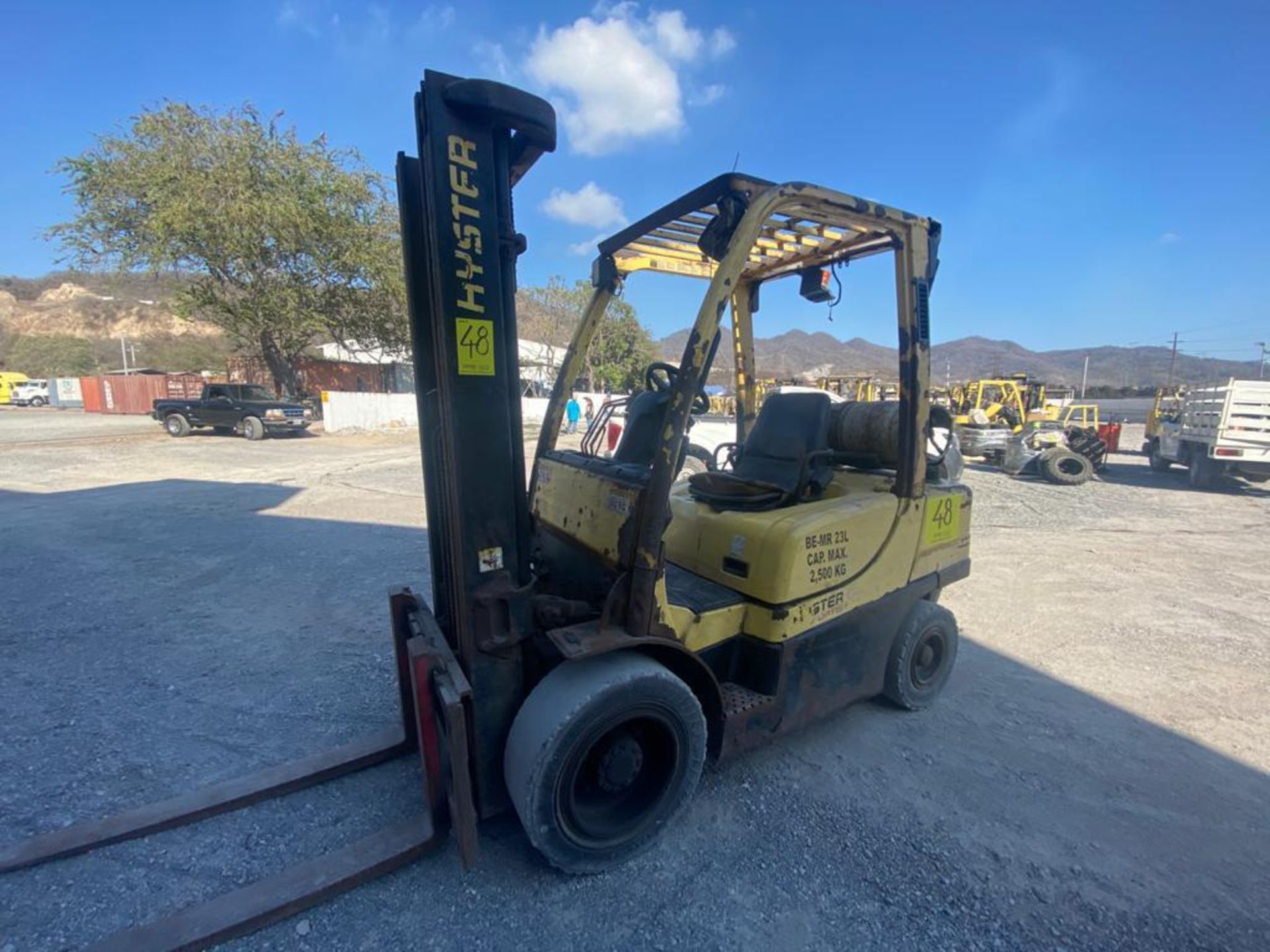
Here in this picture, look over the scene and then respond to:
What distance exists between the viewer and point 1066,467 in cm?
1369

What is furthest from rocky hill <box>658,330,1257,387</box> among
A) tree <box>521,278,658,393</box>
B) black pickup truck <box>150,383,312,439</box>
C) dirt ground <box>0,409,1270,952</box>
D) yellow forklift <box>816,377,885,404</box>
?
dirt ground <box>0,409,1270,952</box>

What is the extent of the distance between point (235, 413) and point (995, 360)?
174 m

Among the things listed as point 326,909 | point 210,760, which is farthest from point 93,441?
point 326,909

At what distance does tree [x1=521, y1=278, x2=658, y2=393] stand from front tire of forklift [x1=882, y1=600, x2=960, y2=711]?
32749 mm

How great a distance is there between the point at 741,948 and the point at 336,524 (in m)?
7.95

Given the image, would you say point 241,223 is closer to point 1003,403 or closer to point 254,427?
point 254,427

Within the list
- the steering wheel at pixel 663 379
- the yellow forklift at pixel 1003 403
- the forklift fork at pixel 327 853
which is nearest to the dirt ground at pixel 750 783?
the forklift fork at pixel 327 853

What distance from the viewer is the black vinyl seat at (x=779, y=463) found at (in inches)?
135

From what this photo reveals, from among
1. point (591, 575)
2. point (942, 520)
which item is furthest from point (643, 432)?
point (942, 520)

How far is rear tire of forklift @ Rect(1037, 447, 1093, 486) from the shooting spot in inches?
533

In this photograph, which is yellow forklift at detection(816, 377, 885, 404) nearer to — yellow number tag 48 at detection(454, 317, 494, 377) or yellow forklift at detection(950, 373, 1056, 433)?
yellow forklift at detection(950, 373, 1056, 433)

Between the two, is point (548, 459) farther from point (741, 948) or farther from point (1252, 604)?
point (1252, 604)

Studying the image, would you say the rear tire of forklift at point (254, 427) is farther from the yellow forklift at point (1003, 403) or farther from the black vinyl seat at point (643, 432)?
the yellow forklift at point (1003, 403)

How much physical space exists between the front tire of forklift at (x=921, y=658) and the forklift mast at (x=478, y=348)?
2.44 metres
